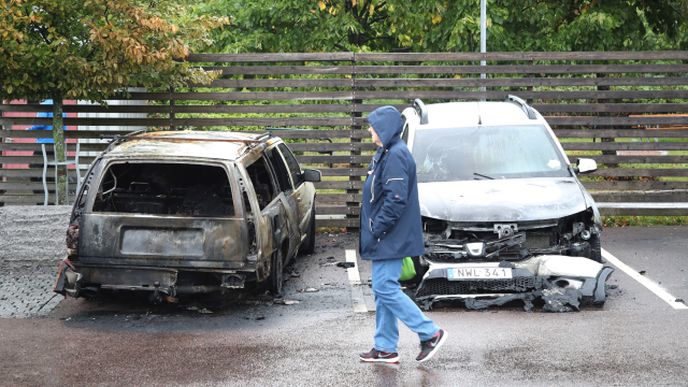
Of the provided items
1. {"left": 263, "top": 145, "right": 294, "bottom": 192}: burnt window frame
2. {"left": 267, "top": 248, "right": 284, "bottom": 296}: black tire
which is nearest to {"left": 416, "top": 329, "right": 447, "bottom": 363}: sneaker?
{"left": 267, "top": 248, "right": 284, "bottom": 296}: black tire

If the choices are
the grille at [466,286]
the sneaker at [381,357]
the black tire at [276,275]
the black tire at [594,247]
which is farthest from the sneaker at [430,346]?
the black tire at [594,247]

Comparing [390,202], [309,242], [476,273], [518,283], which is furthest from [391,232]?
[309,242]

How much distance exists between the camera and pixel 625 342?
27.2 feet

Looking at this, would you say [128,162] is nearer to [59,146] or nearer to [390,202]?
[390,202]

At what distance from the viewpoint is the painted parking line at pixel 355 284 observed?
32.8 feet

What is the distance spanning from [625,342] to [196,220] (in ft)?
12.4

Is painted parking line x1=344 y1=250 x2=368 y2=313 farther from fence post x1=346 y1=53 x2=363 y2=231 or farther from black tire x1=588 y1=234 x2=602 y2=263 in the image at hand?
black tire x1=588 y1=234 x2=602 y2=263

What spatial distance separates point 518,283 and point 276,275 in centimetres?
232

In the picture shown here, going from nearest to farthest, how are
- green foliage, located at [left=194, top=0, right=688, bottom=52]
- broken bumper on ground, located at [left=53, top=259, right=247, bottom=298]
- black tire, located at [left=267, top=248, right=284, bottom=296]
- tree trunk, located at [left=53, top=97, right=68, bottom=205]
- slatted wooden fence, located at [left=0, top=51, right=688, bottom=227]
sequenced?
broken bumper on ground, located at [left=53, top=259, right=247, bottom=298], black tire, located at [left=267, top=248, right=284, bottom=296], tree trunk, located at [left=53, top=97, right=68, bottom=205], slatted wooden fence, located at [left=0, top=51, right=688, bottom=227], green foliage, located at [left=194, top=0, right=688, bottom=52]

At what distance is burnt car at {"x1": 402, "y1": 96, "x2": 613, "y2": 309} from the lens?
31.5 ft

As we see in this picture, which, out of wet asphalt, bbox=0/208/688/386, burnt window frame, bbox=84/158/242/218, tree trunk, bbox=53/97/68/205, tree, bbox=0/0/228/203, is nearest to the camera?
wet asphalt, bbox=0/208/688/386

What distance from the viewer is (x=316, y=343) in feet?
27.9

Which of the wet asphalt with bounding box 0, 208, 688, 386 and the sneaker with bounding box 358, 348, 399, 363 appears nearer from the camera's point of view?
the wet asphalt with bounding box 0, 208, 688, 386

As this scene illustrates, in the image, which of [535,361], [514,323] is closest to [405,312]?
[535,361]
